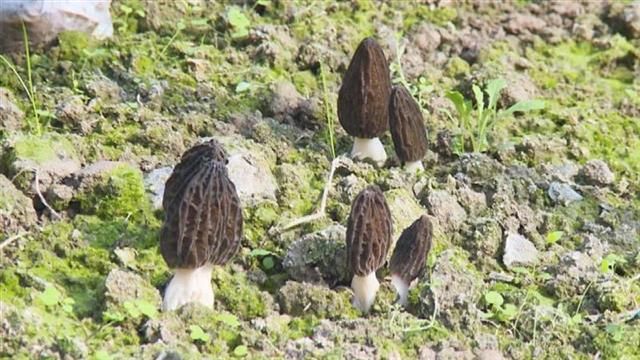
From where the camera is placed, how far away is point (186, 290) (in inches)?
127

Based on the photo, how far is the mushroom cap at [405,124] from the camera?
402 cm

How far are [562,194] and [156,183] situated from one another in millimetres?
1382

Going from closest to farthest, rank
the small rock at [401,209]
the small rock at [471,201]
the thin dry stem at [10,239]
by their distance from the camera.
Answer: the thin dry stem at [10,239]
the small rock at [401,209]
the small rock at [471,201]

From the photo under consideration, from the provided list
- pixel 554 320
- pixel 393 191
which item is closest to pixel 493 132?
pixel 393 191

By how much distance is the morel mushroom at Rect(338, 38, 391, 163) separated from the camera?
4.08m

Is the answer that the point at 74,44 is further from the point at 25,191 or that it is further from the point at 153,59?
the point at 25,191

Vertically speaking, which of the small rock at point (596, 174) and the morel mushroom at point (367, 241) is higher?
the morel mushroom at point (367, 241)

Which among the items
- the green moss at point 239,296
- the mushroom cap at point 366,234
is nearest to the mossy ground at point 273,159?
the green moss at point 239,296

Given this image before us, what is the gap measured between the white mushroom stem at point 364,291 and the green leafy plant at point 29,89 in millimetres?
1249

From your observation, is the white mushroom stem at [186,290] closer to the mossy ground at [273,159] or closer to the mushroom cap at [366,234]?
the mossy ground at [273,159]

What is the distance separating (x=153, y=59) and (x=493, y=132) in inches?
52.9

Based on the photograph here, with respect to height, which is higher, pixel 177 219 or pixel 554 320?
pixel 177 219

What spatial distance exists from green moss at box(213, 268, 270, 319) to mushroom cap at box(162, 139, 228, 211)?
27cm

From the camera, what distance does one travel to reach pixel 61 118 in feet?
13.5
